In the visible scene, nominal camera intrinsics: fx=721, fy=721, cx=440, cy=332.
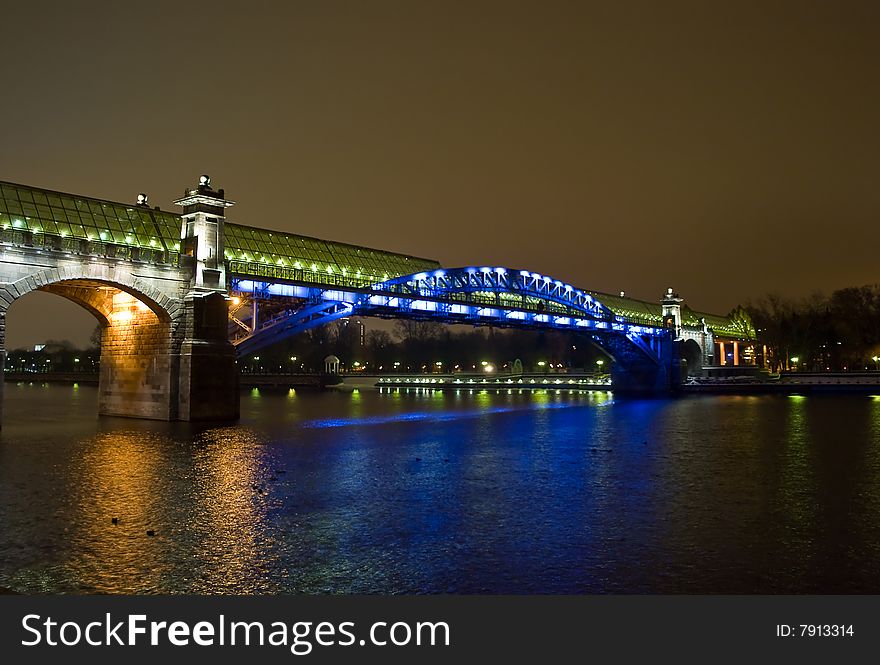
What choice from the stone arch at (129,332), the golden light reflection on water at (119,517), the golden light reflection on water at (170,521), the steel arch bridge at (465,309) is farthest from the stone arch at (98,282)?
the golden light reflection on water at (170,521)

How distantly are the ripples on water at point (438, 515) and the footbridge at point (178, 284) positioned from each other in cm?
790

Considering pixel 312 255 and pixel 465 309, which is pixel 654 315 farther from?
pixel 312 255

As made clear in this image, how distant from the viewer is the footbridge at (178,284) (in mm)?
32531

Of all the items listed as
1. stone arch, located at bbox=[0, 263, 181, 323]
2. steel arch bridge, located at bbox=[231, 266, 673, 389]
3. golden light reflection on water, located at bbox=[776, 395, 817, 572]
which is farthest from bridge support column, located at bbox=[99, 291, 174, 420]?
golden light reflection on water, located at bbox=[776, 395, 817, 572]

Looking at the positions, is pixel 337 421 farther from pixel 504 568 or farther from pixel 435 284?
pixel 504 568

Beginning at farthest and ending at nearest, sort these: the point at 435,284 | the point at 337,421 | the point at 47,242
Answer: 1. the point at 435,284
2. the point at 337,421
3. the point at 47,242

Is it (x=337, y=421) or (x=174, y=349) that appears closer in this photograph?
(x=174, y=349)

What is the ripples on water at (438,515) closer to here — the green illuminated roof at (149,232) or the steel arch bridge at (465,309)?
the green illuminated roof at (149,232)

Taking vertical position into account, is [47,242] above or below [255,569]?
above

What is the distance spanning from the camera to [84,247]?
32.1 m

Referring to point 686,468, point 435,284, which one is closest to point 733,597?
point 686,468

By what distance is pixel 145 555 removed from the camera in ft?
34.5

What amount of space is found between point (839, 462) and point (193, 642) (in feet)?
66.3

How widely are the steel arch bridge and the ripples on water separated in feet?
53.8
